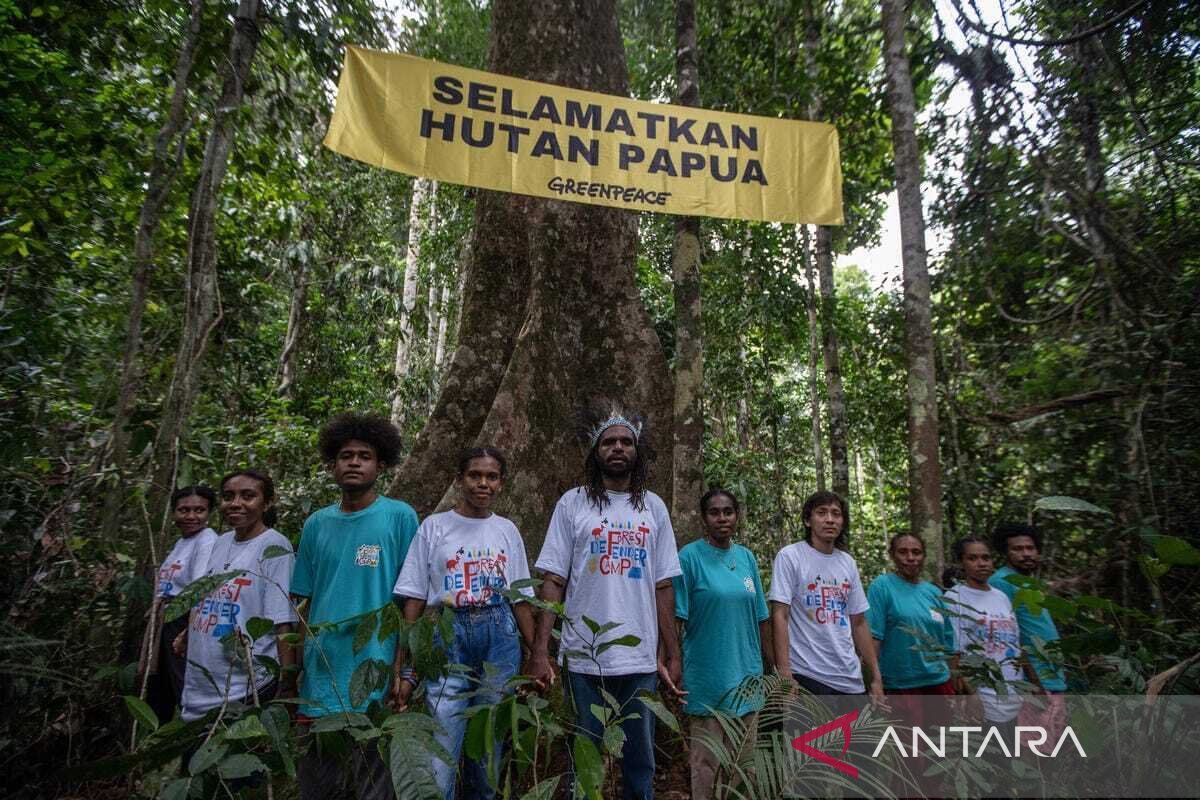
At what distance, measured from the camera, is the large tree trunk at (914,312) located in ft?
13.9

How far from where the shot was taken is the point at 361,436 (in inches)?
122

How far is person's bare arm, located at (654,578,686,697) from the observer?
2.95 metres

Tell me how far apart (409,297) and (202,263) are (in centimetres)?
879

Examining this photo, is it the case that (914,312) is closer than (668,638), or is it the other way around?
(668,638)

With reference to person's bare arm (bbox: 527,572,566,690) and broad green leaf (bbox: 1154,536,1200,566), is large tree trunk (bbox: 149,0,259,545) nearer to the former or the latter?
person's bare arm (bbox: 527,572,566,690)

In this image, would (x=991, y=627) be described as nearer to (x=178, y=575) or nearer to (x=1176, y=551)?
(x=1176, y=551)

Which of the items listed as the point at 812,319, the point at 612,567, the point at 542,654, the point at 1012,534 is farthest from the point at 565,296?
the point at 812,319

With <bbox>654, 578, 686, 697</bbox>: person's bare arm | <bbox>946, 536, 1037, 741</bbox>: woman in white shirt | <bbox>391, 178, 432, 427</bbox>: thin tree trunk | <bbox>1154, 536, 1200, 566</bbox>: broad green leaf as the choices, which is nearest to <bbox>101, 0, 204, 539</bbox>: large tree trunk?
<bbox>654, 578, 686, 697</bbox>: person's bare arm

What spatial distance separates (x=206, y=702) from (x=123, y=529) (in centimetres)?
226

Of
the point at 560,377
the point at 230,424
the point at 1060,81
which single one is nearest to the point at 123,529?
the point at 230,424

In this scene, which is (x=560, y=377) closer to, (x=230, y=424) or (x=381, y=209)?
(x=230, y=424)

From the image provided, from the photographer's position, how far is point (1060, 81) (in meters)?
5.40

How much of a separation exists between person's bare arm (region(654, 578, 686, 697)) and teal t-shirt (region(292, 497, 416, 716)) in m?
1.17

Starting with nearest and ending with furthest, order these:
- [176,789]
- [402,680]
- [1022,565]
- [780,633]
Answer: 1. [176,789]
2. [402,680]
3. [780,633]
4. [1022,565]
